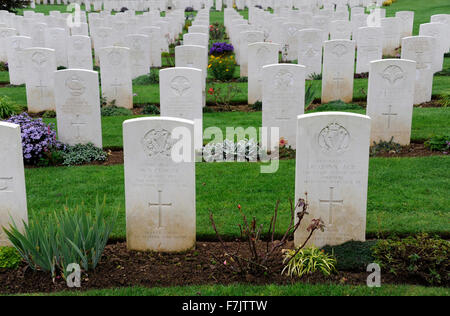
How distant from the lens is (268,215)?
6395 mm

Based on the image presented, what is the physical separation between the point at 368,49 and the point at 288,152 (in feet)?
21.5

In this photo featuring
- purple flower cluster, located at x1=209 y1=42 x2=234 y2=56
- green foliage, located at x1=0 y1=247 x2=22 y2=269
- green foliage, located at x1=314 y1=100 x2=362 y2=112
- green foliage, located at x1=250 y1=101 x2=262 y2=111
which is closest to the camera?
green foliage, located at x1=0 y1=247 x2=22 y2=269

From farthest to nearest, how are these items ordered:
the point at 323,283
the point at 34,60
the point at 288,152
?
the point at 34,60, the point at 288,152, the point at 323,283

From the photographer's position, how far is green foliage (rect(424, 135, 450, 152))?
341 inches

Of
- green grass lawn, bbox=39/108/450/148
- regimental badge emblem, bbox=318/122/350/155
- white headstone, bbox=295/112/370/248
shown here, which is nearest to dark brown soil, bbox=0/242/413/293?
white headstone, bbox=295/112/370/248

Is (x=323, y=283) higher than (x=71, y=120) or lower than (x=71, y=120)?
lower

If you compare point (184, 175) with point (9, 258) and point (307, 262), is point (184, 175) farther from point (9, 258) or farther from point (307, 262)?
point (9, 258)

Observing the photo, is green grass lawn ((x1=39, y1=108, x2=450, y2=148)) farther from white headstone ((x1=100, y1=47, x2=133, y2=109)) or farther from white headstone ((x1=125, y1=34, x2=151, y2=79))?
white headstone ((x1=125, y1=34, x2=151, y2=79))

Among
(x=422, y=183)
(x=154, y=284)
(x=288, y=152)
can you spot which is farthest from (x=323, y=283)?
(x=288, y=152)

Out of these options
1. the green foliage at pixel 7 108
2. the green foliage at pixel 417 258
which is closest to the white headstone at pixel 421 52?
the green foliage at pixel 417 258

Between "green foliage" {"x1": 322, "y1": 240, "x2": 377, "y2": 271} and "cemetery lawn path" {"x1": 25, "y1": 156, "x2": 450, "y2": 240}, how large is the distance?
0.51m

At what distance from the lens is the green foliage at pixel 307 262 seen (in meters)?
5.05

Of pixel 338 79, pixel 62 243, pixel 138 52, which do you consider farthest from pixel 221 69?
pixel 62 243

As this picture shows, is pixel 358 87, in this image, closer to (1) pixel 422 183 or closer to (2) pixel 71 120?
(1) pixel 422 183
